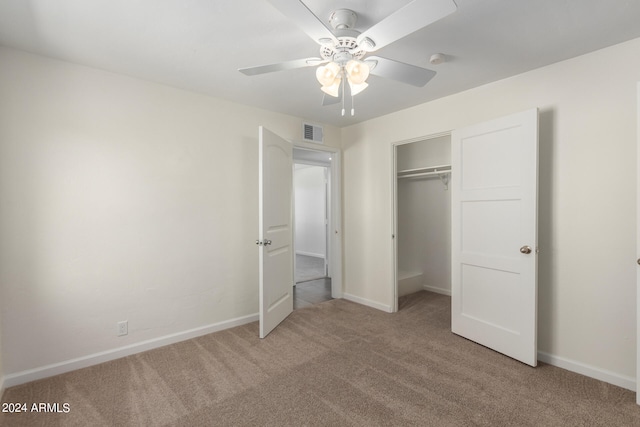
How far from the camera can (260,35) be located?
1.95 metres

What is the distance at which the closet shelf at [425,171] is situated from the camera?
157 inches

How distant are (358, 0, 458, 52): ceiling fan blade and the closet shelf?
2.73m

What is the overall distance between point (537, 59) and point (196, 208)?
10.2 ft

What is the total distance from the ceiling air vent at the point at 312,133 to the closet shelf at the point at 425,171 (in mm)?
1289

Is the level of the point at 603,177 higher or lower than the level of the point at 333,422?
higher

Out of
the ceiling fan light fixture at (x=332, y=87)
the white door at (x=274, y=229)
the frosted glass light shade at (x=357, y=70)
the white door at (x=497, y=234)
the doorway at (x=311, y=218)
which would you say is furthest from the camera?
the doorway at (x=311, y=218)

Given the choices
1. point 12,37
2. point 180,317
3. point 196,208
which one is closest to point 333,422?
point 180,317

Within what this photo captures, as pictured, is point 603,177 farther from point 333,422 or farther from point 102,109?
point 102,109

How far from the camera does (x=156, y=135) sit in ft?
8.91

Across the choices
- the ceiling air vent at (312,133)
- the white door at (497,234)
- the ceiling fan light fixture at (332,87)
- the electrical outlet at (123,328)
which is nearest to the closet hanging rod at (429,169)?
the white door at (497,234)

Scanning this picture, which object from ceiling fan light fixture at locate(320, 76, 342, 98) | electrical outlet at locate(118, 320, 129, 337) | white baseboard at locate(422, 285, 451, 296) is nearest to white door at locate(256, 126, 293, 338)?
electrical outlet at locate(118, 320, 129, 337)

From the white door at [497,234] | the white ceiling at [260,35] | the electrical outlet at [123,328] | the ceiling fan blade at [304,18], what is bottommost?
the electrical outlet at [123,328]

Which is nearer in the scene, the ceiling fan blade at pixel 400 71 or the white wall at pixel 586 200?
the ceiling fan blade at pixel 400 71

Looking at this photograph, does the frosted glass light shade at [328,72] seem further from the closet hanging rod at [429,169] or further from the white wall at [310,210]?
the white wall at [310,210]
